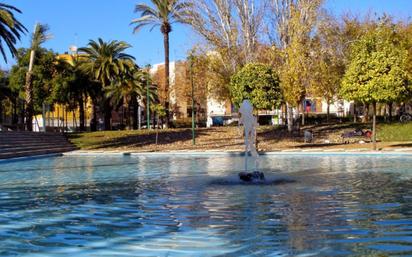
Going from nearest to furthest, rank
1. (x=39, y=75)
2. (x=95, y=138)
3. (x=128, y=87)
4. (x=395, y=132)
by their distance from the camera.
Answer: (x=395, y=132) → (x=95, y=138) → (x=39, y=75) → (x=128, y=87)

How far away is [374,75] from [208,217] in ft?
58.5

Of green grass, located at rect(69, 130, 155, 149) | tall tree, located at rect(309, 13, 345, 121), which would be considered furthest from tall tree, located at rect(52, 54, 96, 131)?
tall tree, located at rect(309, 13, 345, 121)

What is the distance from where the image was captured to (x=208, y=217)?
780 centimetres

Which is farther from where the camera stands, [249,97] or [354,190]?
[249,97]

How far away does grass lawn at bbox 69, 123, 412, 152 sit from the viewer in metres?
29.2

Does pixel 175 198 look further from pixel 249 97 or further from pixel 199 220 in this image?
pixel 249 97

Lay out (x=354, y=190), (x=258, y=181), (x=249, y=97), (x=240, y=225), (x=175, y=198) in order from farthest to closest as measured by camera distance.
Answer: (x=249, y=97), (x=258, y=181), (x=354, y=190), (x=175, y=198), (x=240, y=225)

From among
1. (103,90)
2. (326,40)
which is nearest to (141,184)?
(326,40)

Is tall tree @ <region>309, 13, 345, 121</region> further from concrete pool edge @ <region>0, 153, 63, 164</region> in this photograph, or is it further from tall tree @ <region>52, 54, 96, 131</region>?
tall tree @ <region>52, 54, 96, 131</region>

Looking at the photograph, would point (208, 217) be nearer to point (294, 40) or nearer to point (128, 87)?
point (294, 40)

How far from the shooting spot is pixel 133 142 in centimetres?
3372

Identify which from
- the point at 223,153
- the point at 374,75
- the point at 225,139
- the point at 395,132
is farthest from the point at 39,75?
the point at 374,75

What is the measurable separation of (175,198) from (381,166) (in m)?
9.29

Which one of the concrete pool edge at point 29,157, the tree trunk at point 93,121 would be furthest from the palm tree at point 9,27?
the tree trunk at point 93,121
